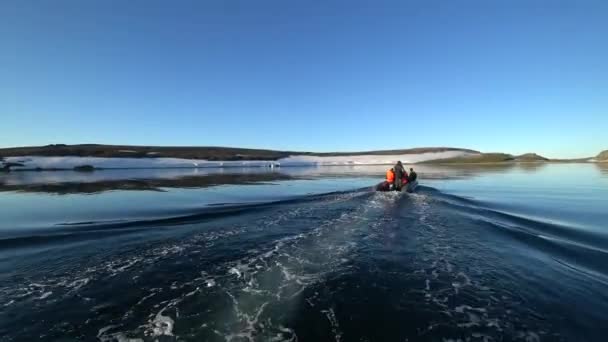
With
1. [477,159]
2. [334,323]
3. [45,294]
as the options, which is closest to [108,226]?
[45,294]

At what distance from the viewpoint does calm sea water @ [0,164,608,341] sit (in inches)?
178

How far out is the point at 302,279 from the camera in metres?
6.18

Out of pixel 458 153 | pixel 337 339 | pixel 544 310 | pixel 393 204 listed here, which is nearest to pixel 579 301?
pixel 544 310

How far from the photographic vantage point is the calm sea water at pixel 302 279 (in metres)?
4.51

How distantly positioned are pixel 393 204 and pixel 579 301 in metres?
9.78

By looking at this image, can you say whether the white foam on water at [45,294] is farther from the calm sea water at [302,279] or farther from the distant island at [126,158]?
the distant island at [126,158]

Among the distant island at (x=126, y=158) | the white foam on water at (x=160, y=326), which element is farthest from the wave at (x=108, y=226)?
the distant island at (x=126, y=158)

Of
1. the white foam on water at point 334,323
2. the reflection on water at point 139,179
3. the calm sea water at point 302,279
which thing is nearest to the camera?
→ the white foam on water at point 334,323

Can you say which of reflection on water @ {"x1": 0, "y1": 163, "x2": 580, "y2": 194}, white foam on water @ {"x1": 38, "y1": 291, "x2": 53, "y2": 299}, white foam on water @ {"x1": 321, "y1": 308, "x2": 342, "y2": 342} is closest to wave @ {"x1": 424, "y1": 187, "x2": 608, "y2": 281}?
white foam on water @ {"x1": 321, "y1": 308, "x2": 342, "y2": 342}

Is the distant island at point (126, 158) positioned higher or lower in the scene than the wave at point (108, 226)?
higher

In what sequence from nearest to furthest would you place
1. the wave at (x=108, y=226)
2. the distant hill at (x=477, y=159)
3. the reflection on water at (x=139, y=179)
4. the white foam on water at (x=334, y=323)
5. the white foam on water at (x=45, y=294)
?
the white foam on water at (x=334, y=323), the white foam on water at (x=45, y=294), the wave at (x=108, y=226), the reflection on water at (x=139, y=179), the distant hill at (x=477, y=159)

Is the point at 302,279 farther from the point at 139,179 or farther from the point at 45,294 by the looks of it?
the point at 139,179

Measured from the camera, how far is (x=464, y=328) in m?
4.59

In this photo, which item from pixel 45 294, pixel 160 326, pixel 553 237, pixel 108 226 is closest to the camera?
pixel 160 326
